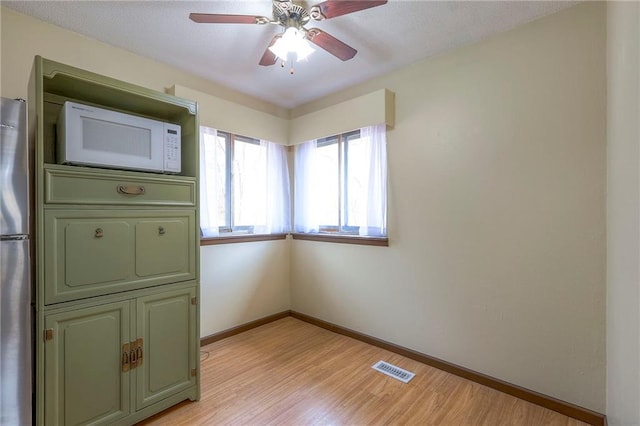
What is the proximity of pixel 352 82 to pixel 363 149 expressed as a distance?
659 millimetres

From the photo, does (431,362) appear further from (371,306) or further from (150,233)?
(150,233)

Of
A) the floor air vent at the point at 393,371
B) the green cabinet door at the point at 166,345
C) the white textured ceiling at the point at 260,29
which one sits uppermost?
the white textured ceiling at the point at 260,29

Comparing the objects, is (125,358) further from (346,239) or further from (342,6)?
(342,6)

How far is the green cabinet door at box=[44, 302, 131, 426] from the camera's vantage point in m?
1.43

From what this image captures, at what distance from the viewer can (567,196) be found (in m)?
1.76

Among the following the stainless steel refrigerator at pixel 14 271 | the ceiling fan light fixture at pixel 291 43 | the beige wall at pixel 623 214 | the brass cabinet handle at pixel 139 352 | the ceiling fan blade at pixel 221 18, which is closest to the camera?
the beige wall at pixel 623 214

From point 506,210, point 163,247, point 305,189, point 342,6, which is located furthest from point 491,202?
point 163,247

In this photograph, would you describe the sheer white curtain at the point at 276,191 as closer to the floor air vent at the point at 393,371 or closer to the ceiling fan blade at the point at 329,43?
the ceiling fan blade at the point at 329,43

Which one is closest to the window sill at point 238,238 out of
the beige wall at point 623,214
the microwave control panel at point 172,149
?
the microwave control panel at point 172,149

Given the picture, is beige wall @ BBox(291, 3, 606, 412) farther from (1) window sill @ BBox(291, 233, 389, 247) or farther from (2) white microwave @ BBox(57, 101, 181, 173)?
(2) white microwave @ BBox(57, 101, 181, 173)

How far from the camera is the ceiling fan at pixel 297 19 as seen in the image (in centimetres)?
143

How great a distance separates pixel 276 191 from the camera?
324 cm

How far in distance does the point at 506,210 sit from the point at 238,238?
7.61ft

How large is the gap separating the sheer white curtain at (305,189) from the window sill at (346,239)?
3.1 inches
